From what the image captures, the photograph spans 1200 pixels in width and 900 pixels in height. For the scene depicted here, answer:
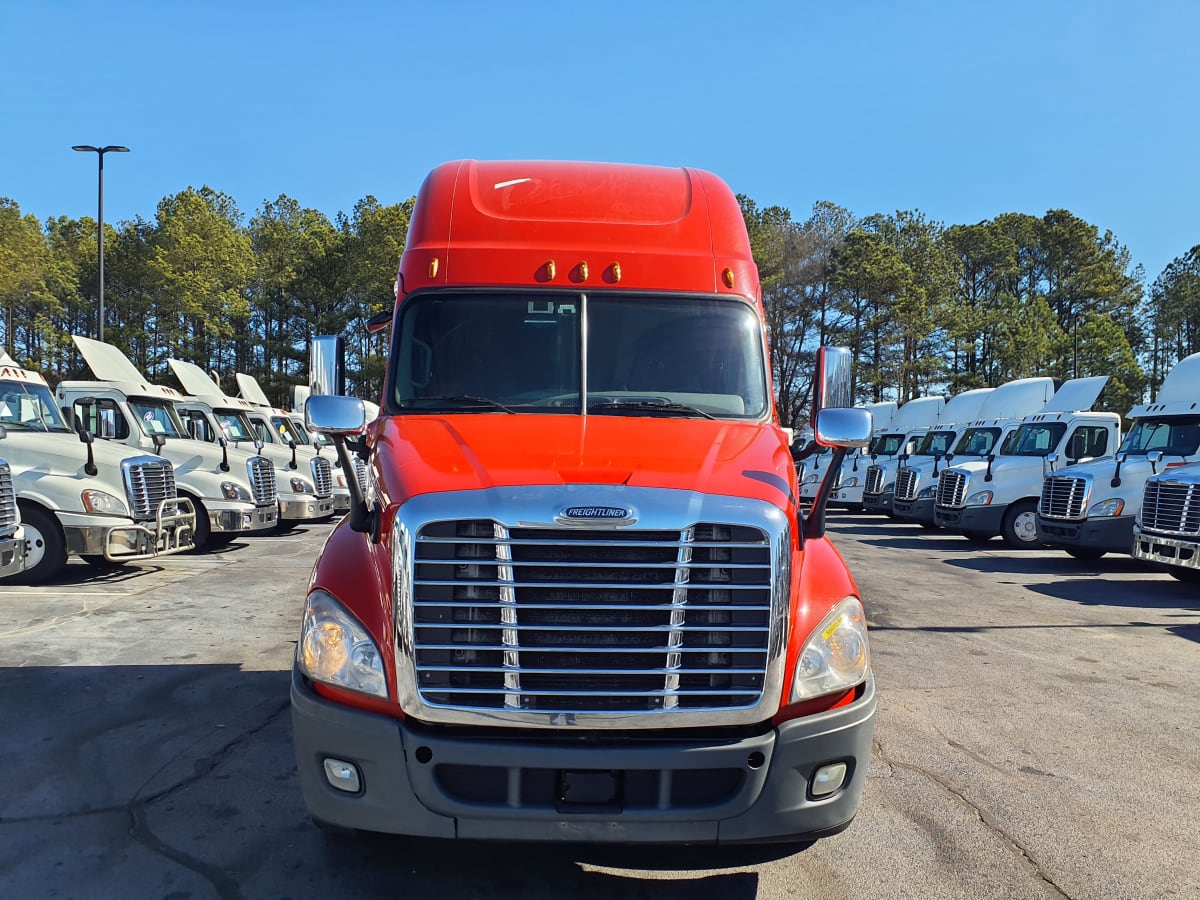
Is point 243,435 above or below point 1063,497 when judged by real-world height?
above

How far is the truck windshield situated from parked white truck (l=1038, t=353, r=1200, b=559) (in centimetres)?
1087

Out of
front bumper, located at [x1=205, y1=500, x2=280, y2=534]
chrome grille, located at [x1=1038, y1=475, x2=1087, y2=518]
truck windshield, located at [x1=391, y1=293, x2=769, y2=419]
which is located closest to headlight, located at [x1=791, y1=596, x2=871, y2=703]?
truck windshield, located at [x1=391, y1=293, x2=769, y2=419]

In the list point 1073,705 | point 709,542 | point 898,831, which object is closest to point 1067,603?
point 1073,705

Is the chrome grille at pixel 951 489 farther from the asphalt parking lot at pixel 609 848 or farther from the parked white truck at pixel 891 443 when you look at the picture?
the asphalt parking lot at pixel 609 848

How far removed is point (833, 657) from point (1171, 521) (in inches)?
394

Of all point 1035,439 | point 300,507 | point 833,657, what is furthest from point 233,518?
point 1035,439

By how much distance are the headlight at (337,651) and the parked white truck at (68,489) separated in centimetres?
799

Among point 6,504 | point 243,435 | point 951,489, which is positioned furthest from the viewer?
point 951,489

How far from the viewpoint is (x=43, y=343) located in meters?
46.4

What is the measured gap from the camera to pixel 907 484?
65.5 ft

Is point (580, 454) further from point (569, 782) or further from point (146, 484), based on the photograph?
point (146, 484)

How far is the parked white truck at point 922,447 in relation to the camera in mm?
21641

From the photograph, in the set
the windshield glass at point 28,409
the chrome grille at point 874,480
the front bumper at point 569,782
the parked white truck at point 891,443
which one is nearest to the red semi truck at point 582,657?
the front bumper at point 569,782

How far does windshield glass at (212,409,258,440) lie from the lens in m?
16.4
